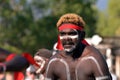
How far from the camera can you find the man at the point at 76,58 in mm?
7516

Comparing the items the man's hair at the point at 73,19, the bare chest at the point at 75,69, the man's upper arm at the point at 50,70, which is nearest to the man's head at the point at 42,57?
the man's upper arm at the point at 50,70

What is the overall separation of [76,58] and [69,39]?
0.84ft

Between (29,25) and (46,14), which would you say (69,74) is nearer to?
(29,25)

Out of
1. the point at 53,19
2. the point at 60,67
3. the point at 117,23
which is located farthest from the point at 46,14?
the point at 60,67

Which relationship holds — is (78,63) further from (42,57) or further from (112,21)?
(112,21)

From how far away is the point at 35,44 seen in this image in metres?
47.2

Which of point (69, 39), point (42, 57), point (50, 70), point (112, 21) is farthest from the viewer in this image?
point (112, 21)

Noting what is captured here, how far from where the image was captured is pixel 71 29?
7.58 metres

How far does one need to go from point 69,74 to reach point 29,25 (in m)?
39.8

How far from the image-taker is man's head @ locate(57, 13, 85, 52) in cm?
748

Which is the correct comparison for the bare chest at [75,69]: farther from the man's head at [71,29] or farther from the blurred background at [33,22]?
the blurred background at [33,22]

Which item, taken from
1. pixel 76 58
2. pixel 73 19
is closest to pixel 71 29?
pixel 73 19

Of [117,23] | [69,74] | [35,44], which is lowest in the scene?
[69,74]

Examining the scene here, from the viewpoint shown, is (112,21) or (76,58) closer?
(76,58)
